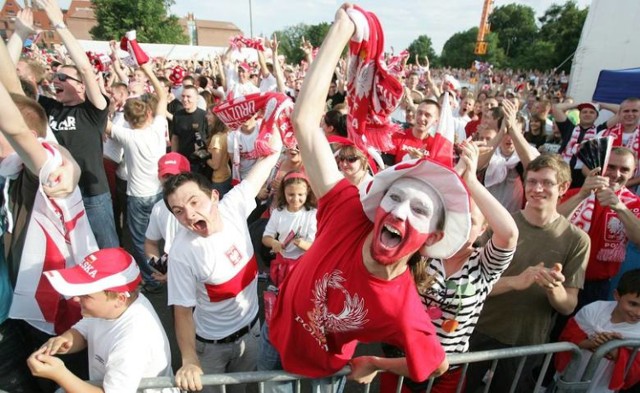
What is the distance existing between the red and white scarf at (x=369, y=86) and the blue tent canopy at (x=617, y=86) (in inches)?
299

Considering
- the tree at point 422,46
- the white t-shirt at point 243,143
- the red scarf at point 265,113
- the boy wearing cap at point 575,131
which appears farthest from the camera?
the tree at point 422,46

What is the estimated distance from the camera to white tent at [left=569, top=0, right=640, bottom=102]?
9805mm

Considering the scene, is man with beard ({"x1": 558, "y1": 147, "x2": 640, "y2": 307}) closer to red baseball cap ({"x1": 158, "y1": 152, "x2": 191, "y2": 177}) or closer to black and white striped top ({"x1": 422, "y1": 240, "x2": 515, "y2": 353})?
black and white striped top ({"x1": 422, "y1": 240, "x2": 515, "y2": 353})

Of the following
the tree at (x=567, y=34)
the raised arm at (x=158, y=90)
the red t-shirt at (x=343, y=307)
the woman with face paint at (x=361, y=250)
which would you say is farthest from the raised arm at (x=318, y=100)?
the tree at (x=567, y=34)

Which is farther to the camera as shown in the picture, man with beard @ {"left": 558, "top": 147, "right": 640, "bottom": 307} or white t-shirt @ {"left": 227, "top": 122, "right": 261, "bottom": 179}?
white t-shirt @ {"left": 227, "top": 122, "right": 261, "bottom": 179}

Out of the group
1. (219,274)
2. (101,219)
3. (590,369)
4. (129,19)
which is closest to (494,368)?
(590,369)

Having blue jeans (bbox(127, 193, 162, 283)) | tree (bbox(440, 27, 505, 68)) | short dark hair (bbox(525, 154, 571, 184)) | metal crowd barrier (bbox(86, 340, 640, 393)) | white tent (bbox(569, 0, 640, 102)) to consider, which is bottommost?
blue jeans (bbox(127, 193, 162, 283))

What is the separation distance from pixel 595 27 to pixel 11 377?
14.1 m

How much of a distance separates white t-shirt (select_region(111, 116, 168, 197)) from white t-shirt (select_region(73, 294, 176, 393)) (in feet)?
8.13

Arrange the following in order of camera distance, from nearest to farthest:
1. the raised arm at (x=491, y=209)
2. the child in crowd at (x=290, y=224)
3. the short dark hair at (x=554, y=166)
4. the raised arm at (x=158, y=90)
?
the raised arm at (x=491, y=209)
the short dark hair at (x=554, y=166)
the child in crowd at (x=290, y=224)
the raised arm at (x=158, y=90)

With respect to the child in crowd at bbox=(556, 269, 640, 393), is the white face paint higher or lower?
higher

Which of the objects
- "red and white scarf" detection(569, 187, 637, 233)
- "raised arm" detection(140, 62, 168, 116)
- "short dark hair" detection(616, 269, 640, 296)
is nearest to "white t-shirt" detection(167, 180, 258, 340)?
"short dark hair" detection(616, 269, 640, 296)

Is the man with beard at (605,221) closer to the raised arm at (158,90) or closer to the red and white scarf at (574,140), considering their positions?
the red and white scarf at (574,140)

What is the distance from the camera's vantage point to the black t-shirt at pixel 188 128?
5.74 meters
